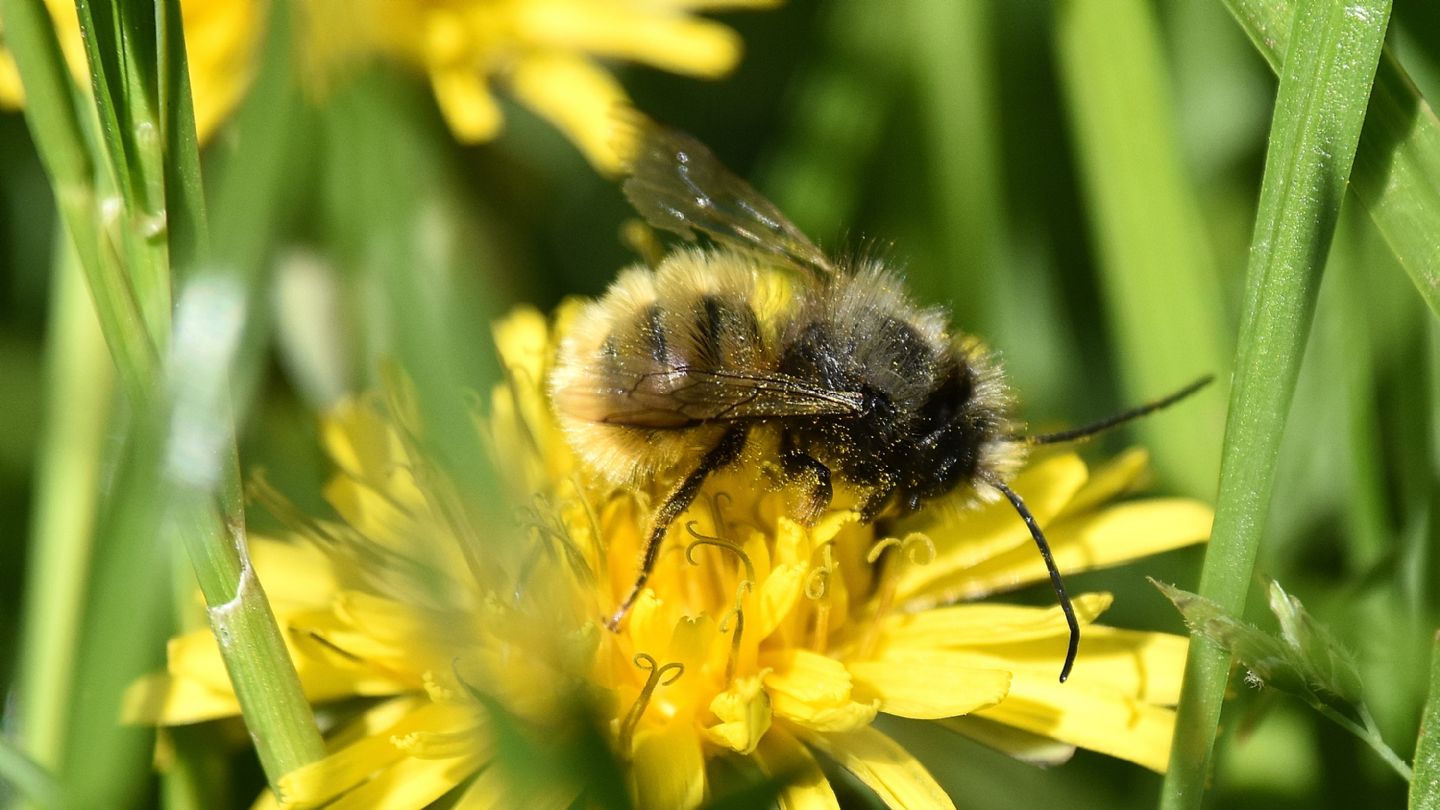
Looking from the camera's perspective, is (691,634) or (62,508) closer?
(691,634)

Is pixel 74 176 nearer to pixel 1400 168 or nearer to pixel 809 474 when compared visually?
pixel 809 474

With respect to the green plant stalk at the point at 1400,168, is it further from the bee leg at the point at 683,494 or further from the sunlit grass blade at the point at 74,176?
the sunlit grass blade at the point at 74,176

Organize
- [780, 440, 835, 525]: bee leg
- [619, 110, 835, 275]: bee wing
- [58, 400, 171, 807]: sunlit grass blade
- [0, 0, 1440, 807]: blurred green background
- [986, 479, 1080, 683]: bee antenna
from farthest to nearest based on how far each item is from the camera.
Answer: [619, 110, 835, 275]: bee wing
[0, 0, 1440, 807]: blurred green background
[780, 440, 835, 525]: bee leg
[986, 479, 1080, 683]: bee antenna
[58, 400, 171, 807]: sunlit grass blade

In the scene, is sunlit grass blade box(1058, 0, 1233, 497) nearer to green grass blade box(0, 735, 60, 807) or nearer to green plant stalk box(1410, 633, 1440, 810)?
green plant stalk box(1410, 633, 1440, 810)

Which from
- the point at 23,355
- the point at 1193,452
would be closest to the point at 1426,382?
the point at 1193,452

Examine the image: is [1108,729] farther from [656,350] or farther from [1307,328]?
[656,350]

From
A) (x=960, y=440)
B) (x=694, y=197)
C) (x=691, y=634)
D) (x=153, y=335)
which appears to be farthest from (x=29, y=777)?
(x=694, y=197)

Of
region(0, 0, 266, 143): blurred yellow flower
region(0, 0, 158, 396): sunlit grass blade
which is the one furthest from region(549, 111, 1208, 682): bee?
region(0, 0, 266, 143): blurred yellow flower
